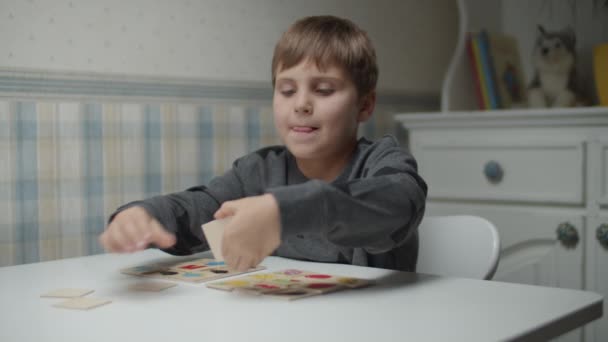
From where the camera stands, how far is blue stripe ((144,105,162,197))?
175 centimetres

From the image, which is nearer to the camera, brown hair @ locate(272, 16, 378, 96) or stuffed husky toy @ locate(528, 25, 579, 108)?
brown hair @ locate(272, 16, 378, 96)

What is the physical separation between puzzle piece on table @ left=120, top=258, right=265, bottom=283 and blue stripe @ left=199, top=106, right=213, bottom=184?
2.51ft

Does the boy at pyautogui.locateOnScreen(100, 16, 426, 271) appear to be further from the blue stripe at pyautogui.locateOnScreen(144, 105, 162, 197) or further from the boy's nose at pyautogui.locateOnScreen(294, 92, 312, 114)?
the blue stripe at pyautogui.locateOnScreen(144, 105, 162, 197)

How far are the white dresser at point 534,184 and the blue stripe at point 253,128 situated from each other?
1.80ft

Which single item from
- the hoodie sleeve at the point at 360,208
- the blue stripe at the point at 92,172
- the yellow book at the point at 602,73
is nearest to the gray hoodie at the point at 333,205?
the hoodie sleeve at the point at 360,208

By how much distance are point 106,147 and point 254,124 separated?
1.56 feet

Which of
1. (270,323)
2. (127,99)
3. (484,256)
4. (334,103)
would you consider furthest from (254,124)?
(270,323)

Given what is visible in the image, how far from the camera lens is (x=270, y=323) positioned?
716mm

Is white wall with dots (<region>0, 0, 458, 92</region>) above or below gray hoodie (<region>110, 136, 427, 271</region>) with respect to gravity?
above

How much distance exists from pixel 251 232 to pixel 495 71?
6.08 feet

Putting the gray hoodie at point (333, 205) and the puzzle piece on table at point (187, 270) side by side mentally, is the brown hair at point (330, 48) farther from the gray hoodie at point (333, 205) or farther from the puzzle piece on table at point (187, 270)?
the puzzle piece on table at point (187, 270)

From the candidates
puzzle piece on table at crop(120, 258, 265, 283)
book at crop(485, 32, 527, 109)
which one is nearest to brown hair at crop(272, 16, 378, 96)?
puzzle piece on table at crop(120, 258, 265, 283)

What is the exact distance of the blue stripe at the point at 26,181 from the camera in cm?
153

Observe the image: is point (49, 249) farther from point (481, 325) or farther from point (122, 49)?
point (481, 325)
